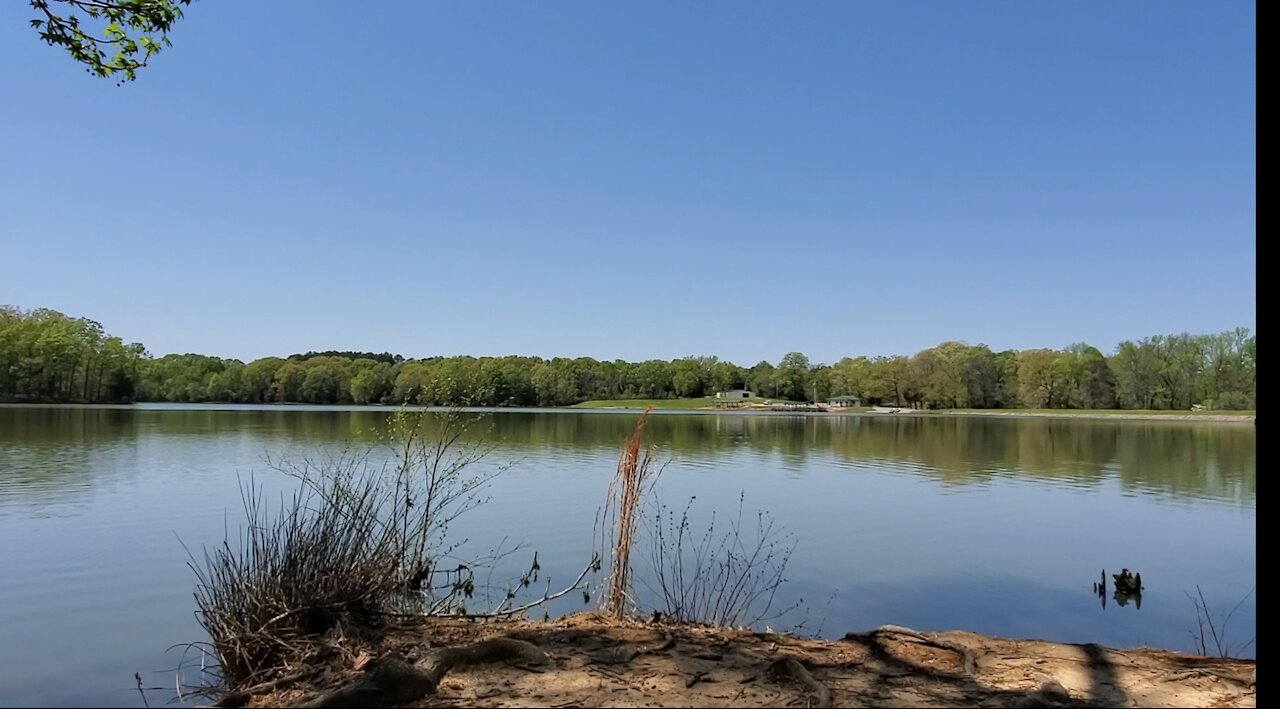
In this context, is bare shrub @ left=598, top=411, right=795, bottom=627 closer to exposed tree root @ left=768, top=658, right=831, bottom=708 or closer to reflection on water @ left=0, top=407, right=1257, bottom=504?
exposed tree root @ left=768, top=658, right=831, bottom=708

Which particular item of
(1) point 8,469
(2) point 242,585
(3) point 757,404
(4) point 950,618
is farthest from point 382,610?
(3) point 757,404

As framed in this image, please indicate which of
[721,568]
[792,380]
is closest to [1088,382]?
[792,380]

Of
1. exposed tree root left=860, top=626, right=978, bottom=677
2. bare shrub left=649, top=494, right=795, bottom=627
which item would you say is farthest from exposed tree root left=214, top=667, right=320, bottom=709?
exposed tree root left=860, top=626, right=978, bottom=677

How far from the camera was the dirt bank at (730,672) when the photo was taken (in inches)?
153

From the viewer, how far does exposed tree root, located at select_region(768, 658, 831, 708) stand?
3.79 meters

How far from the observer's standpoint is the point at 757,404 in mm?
122062

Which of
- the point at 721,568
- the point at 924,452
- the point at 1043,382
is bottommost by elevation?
the point at 924,452

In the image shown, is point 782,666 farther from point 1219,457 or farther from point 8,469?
point 1219,457

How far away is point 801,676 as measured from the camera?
163 inches

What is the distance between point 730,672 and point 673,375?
13303 cm

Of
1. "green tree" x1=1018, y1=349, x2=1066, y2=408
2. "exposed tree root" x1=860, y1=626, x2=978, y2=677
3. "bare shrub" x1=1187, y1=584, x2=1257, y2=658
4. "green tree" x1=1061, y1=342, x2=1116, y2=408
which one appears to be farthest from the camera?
"green tree" x1=1018, y1=349, x2=1066, y2=408

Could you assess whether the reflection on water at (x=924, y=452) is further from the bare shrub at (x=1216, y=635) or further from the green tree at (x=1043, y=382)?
the green tree at (x=1043, y=382)

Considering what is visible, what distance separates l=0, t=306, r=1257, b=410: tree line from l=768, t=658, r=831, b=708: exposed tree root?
53825 mm

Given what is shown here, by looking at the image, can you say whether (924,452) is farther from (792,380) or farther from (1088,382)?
(792,380)
